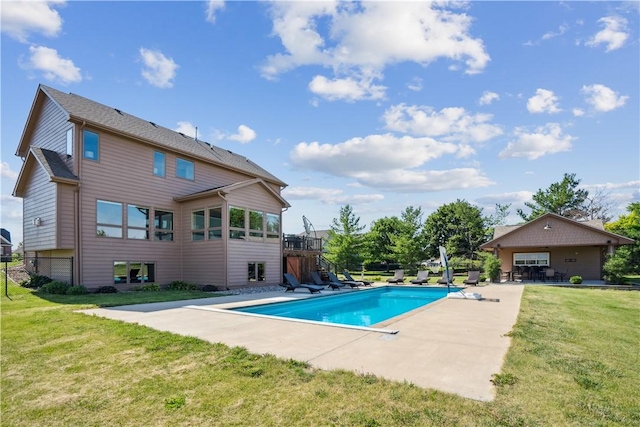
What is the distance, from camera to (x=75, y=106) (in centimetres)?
1500

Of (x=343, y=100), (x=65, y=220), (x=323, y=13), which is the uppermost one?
(x=323, y=13)

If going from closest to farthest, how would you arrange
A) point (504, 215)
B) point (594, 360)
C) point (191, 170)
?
point (594, 360) < point (191, 170) < point (504, 215)

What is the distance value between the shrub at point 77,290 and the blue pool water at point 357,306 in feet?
22.3

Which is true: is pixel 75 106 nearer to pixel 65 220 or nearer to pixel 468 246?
pixel 65 220

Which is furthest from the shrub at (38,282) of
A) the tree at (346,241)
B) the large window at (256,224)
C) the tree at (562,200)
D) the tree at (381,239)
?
the tree at (562,200)

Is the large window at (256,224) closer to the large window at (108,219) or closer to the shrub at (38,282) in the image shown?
the large window at (108,219)

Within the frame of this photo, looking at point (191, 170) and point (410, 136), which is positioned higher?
point (410, 136)

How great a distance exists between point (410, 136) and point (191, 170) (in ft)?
43.6

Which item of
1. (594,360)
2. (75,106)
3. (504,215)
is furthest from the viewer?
(504,215)

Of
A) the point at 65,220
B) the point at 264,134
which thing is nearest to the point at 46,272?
the point at 65,220

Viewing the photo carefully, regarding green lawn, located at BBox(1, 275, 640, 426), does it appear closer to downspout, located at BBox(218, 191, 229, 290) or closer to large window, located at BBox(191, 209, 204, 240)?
downspout, located at BBox(218, 191, 229, 290)

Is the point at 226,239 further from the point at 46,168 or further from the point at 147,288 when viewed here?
the point at 46,168

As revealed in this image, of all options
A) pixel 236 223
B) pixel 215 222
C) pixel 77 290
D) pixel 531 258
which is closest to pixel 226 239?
pixel 236 223

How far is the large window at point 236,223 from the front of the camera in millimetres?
16539
